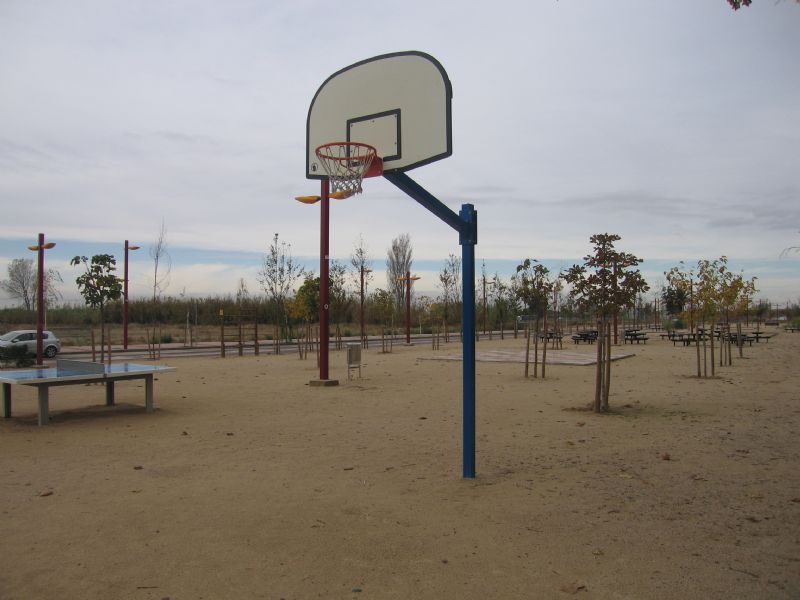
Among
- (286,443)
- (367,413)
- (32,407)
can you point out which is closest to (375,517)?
(286,443)

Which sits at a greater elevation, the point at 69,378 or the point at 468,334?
the point at 468,334

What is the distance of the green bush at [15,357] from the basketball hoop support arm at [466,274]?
18.3m

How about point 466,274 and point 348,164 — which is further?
point 348,164

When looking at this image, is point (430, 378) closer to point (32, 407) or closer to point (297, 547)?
point (32, 407)

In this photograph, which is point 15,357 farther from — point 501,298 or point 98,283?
point 501,298

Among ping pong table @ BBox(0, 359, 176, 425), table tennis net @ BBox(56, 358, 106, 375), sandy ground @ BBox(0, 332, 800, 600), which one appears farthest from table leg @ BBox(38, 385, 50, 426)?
table tennis net @ BBox(56, 358, 106, 375)

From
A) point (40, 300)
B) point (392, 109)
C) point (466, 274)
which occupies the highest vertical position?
point (392, 109)

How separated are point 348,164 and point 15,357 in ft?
57.9

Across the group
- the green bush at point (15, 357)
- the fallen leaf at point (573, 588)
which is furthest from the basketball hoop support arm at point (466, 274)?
the green bush at point (15, 357)

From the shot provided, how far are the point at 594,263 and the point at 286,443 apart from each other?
18.7 feet

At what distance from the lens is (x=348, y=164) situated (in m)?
7.77

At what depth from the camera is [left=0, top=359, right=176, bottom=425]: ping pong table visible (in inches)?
363

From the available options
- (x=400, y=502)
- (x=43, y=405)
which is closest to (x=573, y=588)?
(x=400, y=502)

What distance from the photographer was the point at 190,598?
3.61 metres
